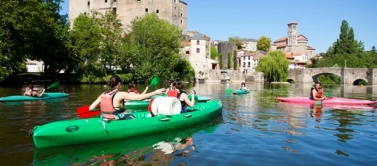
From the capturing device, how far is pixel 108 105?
773 centimetres

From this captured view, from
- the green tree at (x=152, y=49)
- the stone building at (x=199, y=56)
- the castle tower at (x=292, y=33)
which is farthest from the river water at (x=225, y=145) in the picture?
the castle tower at (x=292, y=33)

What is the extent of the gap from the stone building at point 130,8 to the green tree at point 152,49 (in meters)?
19.6

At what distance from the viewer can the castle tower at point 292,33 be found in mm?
115000

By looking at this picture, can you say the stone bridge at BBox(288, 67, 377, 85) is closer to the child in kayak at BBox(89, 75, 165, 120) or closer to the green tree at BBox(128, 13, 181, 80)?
the green tree at BBox(128, 13, 181, 80)

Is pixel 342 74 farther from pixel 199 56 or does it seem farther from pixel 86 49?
pixel 86 49

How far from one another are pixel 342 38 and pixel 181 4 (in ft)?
123

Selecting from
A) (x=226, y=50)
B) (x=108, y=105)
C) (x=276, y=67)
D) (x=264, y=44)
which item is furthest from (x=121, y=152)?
(x=264, y=44)

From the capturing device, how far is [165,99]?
945 centimetres

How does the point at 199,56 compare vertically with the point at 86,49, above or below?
above

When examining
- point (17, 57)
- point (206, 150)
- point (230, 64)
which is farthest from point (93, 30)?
point (230, 64)

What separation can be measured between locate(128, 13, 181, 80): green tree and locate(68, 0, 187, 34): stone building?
19.6m

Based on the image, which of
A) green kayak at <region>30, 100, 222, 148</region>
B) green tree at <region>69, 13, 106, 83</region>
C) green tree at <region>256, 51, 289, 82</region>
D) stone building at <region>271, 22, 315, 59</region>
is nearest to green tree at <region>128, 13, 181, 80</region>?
green tree at <region>69, 13, 106, 83</region>

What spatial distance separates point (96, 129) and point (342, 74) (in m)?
60.7

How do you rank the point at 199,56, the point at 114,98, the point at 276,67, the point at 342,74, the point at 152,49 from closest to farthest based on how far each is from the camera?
the point at 114,98 < the point at 152,49 < the point at 342,74 < the point at 276,67 < the point at 199,56
